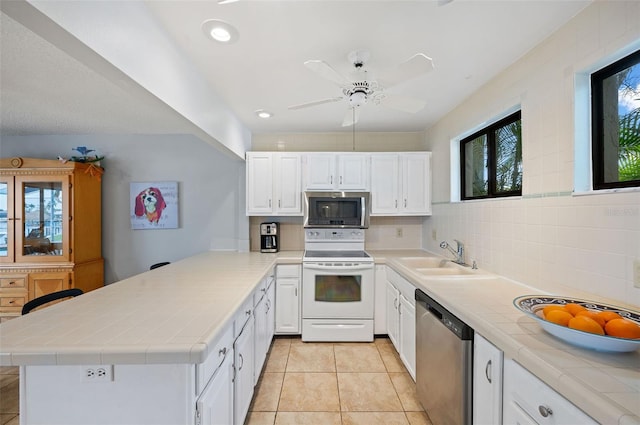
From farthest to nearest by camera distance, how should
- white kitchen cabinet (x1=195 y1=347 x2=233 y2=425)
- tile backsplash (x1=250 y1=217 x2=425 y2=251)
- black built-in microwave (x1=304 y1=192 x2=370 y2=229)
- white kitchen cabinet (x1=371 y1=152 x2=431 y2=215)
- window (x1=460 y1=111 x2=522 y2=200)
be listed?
1. tile backsplash (x1=250 y1=217 x2=425 y2=251)
2. white kitchen cabinet (x1=371 y1=152 x2=431 y2=215)
3. black built-in microwave (x1=304 y1=192 x2=370 y2=229)
4. window (x1=460 y1=111 x2=522 y2=200)
5. white kitchen cabinet (x1=195 y1=347 x2=233 y2=425)

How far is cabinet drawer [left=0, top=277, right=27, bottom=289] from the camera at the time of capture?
304 cm

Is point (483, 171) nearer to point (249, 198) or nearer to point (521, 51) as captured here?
point (521, 51)

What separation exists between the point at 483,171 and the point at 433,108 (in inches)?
31.3

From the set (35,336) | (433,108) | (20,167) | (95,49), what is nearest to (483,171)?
(433,108)

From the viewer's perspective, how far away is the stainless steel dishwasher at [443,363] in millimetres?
1332

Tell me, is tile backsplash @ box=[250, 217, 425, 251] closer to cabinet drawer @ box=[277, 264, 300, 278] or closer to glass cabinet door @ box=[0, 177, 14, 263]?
cabinet drawer @ box=[277, 264, 300, 278]

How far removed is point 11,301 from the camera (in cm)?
305

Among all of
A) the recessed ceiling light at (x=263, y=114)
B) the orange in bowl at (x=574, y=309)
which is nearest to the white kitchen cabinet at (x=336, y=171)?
the recessed ceiling light at (x=263, y=114)

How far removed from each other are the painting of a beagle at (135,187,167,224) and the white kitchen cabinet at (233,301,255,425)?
230cm

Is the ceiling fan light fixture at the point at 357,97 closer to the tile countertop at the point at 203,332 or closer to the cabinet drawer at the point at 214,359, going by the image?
the tile countertop at the point at 203,332

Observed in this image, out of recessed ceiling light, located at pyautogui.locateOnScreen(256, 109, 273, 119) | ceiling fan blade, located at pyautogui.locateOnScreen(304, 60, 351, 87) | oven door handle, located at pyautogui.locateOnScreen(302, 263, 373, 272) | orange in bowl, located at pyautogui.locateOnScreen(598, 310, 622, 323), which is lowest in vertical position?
oven door handle, located at pyautogui.locateOnScreen(302, 263, 373, 272)

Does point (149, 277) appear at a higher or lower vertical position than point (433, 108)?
lower

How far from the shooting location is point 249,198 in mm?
3260

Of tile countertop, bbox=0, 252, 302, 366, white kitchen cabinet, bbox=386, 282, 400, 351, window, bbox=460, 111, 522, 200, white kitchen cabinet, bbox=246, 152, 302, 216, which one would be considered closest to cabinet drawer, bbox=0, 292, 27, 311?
tile countertop, bbox=0, 252, 302, 366
